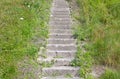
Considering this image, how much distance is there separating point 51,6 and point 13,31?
141 inches

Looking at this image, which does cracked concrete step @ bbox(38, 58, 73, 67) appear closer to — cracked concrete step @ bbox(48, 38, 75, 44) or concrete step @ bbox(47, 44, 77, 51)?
concrete step @ bbox(47, 44, 77, 51)

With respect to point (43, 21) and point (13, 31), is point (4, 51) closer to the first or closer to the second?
point (13, 31)

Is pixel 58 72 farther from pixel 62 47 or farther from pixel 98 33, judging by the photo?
pixel 98 33

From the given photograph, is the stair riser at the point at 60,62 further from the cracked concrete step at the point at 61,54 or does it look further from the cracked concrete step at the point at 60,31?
the cracked concrete step at the point at 60,31

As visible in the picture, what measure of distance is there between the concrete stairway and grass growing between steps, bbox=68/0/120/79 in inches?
8.3

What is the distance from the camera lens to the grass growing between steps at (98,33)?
621cm

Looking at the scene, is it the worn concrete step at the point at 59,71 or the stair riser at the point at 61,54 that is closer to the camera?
the worn concrete step at the point at 59,71

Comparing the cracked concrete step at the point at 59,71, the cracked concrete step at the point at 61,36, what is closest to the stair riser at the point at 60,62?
the cracked concrete step at the point at 59,71

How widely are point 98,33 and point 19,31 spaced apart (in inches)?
84.2

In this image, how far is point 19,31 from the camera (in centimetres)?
709

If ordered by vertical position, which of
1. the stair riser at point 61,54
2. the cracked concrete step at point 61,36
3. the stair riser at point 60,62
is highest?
the cracked concrete step at point 61,36

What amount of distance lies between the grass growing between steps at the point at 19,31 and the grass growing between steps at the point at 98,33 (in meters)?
1.08

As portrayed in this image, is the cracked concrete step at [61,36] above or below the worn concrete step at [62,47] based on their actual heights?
above

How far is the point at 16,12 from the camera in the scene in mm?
8617
